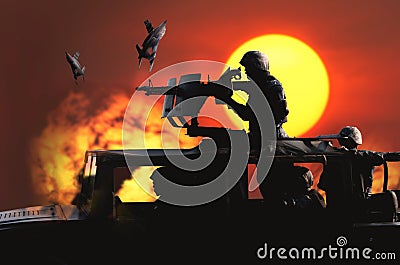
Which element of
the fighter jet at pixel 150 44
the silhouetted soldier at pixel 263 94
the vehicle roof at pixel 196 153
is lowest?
the vehicle roof at pixel 196 153

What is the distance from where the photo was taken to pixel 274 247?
20.6 ft

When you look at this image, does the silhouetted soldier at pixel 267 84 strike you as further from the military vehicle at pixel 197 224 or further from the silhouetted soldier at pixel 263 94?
the military vehicle at pixel 197 224

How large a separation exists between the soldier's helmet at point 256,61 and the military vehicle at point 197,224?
6.66 ft

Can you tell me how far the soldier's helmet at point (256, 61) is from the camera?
834 centimetres

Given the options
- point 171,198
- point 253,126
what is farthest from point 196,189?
point 253,126

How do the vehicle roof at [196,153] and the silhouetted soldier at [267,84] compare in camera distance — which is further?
the silhouetted soldier at [267,84]

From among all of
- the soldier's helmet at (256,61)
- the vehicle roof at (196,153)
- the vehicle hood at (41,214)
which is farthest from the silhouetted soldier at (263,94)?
the vehicle hood at (41,214)

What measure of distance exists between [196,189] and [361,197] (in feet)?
5.09

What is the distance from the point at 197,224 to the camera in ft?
20.5

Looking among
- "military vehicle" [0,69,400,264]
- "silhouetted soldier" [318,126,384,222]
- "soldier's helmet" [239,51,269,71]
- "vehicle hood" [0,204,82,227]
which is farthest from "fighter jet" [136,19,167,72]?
"silhouetted soldier" [318,126,384,222]

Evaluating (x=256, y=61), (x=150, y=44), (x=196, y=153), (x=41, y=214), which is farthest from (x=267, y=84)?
(x=41, y=214)

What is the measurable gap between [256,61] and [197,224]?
9.26 ft

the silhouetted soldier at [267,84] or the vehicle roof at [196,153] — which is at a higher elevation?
the silhouetted soldier at [267,84]

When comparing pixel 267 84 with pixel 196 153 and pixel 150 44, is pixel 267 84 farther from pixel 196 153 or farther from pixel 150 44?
pixel 150 44
